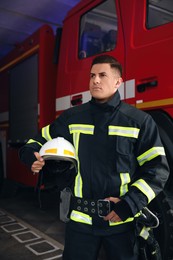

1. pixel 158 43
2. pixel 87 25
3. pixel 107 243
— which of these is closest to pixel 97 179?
pixel 107 243

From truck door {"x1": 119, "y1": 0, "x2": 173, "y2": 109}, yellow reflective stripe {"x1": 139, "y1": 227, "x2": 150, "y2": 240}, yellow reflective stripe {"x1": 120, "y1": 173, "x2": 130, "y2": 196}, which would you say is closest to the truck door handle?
truck door {"x1": 119, "y1": 0, "x2": 173, "y2": 109}

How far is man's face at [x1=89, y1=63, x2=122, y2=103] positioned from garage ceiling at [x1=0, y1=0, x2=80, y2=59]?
250cm

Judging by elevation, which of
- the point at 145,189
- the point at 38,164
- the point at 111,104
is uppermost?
the point at 111,104

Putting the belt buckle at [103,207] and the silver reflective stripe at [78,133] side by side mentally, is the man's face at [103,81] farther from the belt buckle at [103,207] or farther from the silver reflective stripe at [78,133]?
the belt buckle at [103,207]

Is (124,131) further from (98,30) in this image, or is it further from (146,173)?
(98,30)

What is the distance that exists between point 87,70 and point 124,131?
1431mm

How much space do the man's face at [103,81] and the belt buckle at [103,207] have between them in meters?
0.51

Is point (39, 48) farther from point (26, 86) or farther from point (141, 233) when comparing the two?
point (141, 233)

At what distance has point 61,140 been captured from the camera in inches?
62.5

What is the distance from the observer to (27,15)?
409 cm

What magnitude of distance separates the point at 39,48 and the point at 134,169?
2.47m

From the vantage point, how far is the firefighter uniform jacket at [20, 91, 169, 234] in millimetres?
1492

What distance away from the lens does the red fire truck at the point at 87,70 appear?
2.15 meters

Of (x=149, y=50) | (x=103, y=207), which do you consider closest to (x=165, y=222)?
(x=103, y=207)
